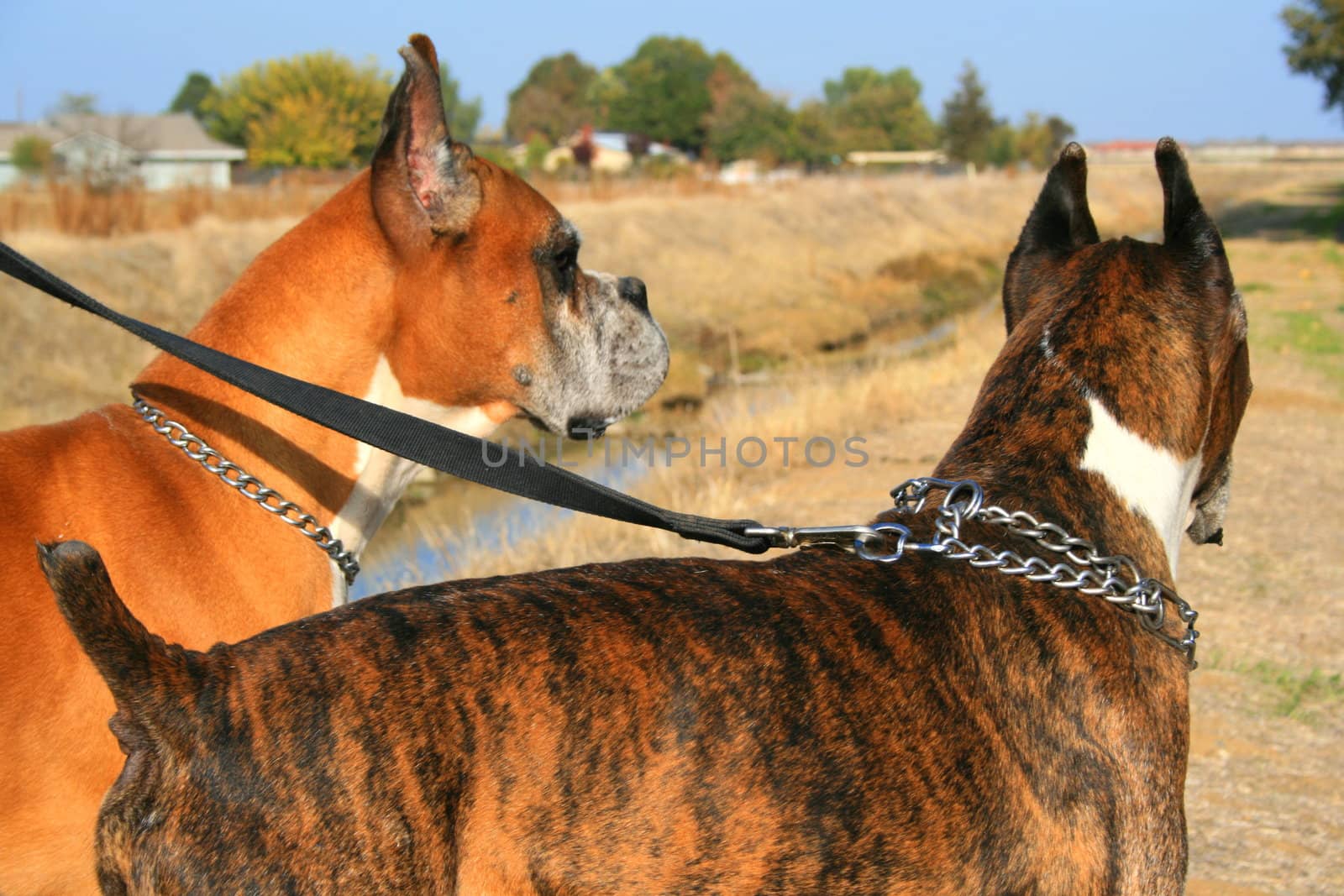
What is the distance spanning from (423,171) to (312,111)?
4435 centimetres

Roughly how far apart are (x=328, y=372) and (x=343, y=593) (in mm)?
602

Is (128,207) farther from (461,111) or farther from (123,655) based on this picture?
(461,111)

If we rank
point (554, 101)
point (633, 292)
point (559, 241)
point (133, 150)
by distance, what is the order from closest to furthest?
1. point (559, 241)
2. point (633, 292)
3. point (133, 150)
4. point (554, 101)

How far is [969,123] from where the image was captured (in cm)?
7831

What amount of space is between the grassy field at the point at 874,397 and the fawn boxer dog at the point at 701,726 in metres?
2.36

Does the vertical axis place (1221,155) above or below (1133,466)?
above

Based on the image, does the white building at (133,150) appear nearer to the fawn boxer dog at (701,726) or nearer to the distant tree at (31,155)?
the distant tree at (31,155)

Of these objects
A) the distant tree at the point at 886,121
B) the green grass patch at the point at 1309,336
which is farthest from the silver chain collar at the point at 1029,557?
the distant tree at the point at 886,121

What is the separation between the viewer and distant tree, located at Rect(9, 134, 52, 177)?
99.5 feet

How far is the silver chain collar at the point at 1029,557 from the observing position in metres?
2.45

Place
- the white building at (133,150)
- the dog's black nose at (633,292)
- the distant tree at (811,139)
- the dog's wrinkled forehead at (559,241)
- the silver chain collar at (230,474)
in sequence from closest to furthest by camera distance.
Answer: the silver chain collar at (230,474)
the dog's wrinkled forehead at (559,241)
the dog's black nose at (633,292)
the white building at (133,150)
the distant tree at (811,139)

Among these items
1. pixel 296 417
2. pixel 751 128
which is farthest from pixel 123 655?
pixel 751 128

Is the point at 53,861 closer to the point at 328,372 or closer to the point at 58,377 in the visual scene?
the point at 328,372

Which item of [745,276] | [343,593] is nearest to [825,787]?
[343,593]
